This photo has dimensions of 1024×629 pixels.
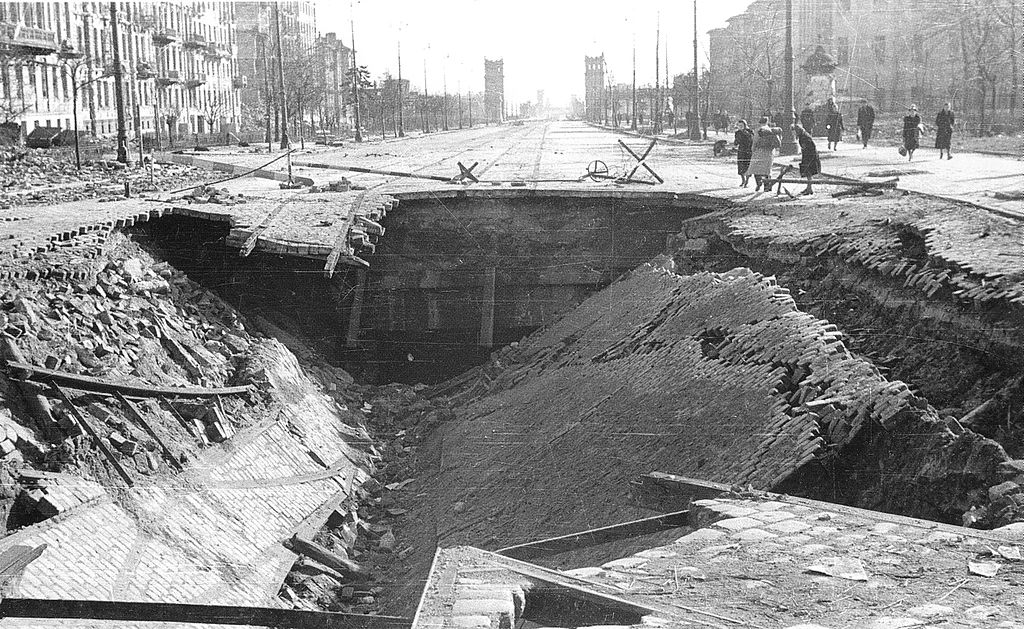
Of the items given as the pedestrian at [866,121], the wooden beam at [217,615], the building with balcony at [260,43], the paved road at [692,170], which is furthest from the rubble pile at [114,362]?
the building with balcony at [260,43]

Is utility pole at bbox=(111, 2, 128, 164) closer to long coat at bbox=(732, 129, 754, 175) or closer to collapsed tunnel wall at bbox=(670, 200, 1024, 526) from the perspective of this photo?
long coat at bbox=(732, 129, 754, 175)

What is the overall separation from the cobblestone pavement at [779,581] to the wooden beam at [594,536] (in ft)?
1.32

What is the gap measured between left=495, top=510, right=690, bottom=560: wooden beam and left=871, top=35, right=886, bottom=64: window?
151 ft

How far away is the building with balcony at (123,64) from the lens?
140 ft

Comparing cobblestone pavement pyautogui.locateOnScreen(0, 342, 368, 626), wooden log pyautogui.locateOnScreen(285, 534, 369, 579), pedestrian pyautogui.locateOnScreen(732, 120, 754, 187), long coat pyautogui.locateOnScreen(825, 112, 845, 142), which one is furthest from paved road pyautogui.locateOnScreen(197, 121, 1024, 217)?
wooden log pyautogui.locateOnScreen(285, 534, 369, 579)

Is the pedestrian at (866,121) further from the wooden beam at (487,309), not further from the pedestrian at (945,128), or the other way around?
the wooden beam at (487,309)

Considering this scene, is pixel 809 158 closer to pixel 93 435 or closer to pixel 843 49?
pixel 93 435

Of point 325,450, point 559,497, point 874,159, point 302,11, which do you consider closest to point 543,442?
point 559,497

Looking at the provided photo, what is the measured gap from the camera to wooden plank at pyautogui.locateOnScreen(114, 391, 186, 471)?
9398mm

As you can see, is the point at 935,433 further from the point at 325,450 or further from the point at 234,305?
the point at 234,305

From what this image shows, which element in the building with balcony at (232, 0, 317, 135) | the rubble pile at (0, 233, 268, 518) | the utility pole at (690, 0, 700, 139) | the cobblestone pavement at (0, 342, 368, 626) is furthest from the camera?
the building with balcony at (232, 0, 317, 135)

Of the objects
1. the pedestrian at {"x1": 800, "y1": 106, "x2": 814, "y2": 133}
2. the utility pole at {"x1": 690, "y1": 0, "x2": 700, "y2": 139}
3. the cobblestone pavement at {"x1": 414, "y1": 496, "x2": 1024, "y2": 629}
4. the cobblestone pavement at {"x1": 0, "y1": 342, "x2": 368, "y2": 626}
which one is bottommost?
the cobblestone pavement at {"x1": 0, "y1": 342, "x2": 368, "y2": 626}

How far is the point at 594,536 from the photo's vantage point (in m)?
6.58

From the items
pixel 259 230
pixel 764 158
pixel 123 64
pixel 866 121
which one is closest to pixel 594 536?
pixel 259 230
